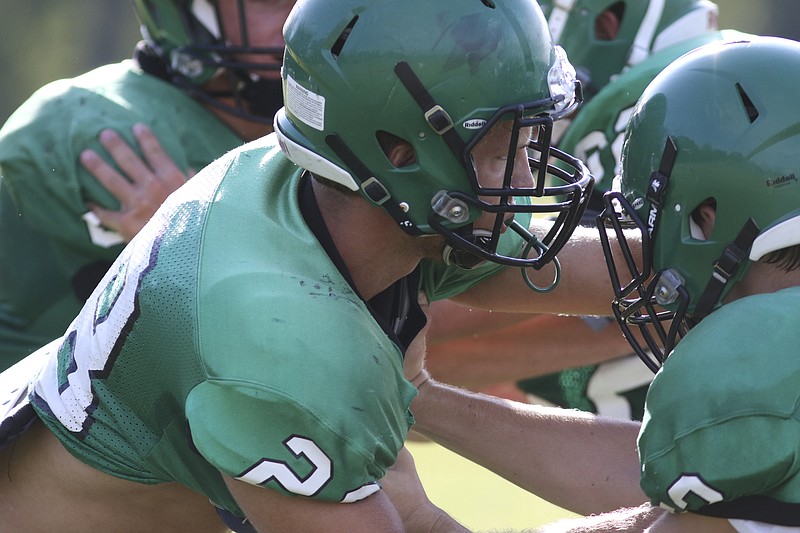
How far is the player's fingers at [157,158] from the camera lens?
397 cm

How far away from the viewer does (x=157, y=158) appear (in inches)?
157

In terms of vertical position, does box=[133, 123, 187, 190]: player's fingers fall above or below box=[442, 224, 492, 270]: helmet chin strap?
below

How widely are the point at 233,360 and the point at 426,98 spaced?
658 mm

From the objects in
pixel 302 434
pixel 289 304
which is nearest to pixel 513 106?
pixel 289 304

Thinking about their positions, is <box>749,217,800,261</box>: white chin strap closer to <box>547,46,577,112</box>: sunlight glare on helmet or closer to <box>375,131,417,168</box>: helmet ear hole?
<box>547,46,577,112</box>: sunlight glare on helmet

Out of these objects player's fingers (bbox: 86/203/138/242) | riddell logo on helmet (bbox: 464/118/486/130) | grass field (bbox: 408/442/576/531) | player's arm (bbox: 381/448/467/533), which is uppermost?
riddell logo on helmet (bbox: 464/118/486/130)

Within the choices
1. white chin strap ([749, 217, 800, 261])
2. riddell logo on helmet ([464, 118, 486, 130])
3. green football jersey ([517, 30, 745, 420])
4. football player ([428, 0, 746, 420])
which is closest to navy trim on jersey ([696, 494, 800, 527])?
white chin strap ([749, 217, 800, 261])

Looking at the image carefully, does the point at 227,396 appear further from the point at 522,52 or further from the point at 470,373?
the point at 470,373

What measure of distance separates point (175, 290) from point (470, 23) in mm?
784

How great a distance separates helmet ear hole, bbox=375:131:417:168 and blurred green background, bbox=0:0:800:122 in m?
9.99

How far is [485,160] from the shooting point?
2424mm

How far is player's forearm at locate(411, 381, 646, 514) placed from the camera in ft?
9.88

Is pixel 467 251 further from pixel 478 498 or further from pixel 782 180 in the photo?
pixel 478 498

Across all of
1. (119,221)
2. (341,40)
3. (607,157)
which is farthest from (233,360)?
(607,157)
